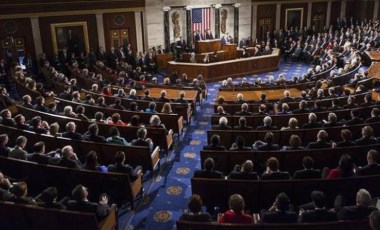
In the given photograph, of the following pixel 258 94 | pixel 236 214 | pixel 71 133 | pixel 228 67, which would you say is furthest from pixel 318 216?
pixel 228 67

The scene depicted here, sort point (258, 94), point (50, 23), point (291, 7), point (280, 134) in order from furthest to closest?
point (291, 7) < point (50, 23) < point (258, 94) < point (280, 134)

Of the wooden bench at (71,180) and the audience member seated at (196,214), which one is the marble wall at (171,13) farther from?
the audience member seated at (196,214)

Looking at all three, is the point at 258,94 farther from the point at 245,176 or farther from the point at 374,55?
the point at 374,55

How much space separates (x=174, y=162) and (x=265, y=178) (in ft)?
9.39

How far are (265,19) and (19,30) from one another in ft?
48.0

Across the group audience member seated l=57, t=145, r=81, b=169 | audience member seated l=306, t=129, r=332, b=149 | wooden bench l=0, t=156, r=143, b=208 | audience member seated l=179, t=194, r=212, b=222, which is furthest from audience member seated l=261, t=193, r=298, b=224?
audience member seated l=57, t=145, r=81, b=169

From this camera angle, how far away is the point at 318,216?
168 inches

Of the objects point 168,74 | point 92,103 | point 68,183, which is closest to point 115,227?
point 68,183

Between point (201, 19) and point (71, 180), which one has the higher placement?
point (201, 19)

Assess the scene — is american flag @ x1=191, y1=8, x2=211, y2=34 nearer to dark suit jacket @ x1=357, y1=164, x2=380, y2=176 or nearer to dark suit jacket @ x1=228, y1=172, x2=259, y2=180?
dark suit jacket @ x1=228, y1=172, x2=259, y2=180

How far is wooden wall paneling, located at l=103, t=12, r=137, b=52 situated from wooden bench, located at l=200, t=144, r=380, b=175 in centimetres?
1406

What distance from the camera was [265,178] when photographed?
533cm

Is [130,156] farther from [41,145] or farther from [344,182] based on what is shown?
[344,182]

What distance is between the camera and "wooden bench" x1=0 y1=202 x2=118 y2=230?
4363mm
